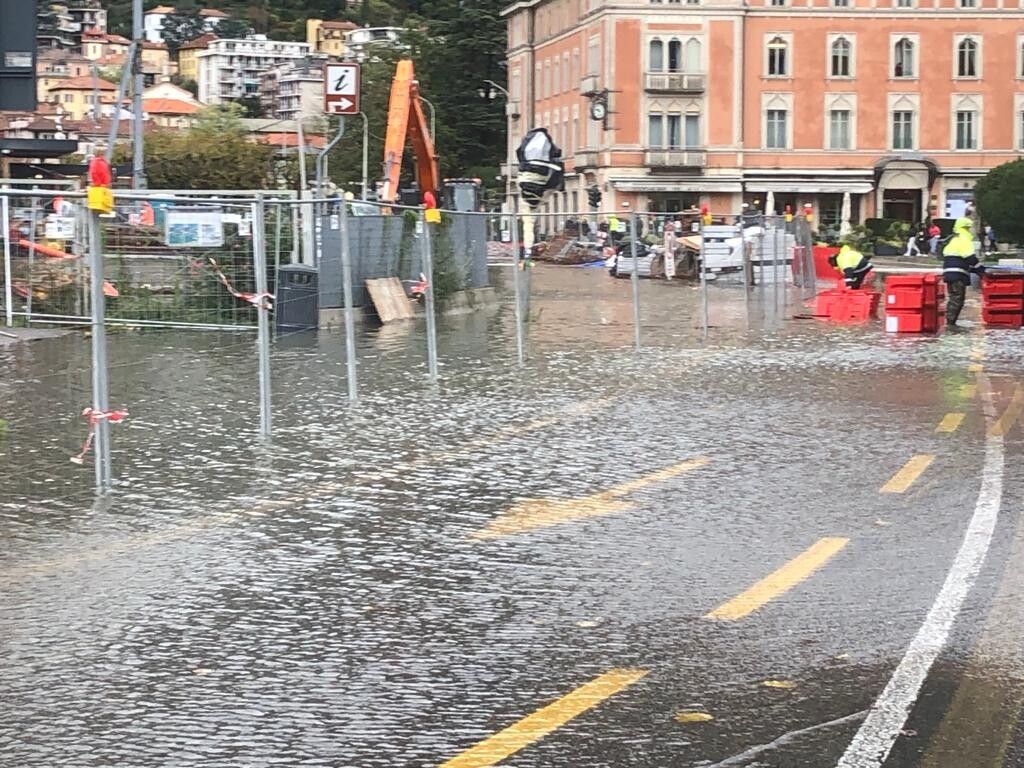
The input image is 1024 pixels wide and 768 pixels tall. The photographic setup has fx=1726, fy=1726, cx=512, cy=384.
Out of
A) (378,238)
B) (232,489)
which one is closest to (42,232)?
(378,238)

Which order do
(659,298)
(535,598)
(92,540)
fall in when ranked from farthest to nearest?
(659,298) < (92,540) < (535,598)

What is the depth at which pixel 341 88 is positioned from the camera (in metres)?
27.5

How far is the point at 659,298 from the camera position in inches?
1439

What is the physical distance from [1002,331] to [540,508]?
17.4 meters

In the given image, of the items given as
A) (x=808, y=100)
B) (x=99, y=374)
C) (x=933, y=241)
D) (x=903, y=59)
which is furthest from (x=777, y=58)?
(x=99, y=374)

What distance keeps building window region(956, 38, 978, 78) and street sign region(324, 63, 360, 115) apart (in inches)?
2583

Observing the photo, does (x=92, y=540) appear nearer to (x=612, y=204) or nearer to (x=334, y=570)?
(x=334, y=570)

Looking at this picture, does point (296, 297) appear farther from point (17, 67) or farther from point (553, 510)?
point (553, 510)

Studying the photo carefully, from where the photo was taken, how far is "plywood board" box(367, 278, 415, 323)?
88.4 feet

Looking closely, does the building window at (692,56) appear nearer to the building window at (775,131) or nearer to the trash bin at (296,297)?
the building window at (775,131)

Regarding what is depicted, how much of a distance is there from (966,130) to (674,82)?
1522 cm

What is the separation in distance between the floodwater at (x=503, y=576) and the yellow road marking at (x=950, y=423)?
0.29 ft

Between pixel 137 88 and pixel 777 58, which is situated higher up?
pixel 777 58

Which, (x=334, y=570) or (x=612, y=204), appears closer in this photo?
(x=334, y=570)
